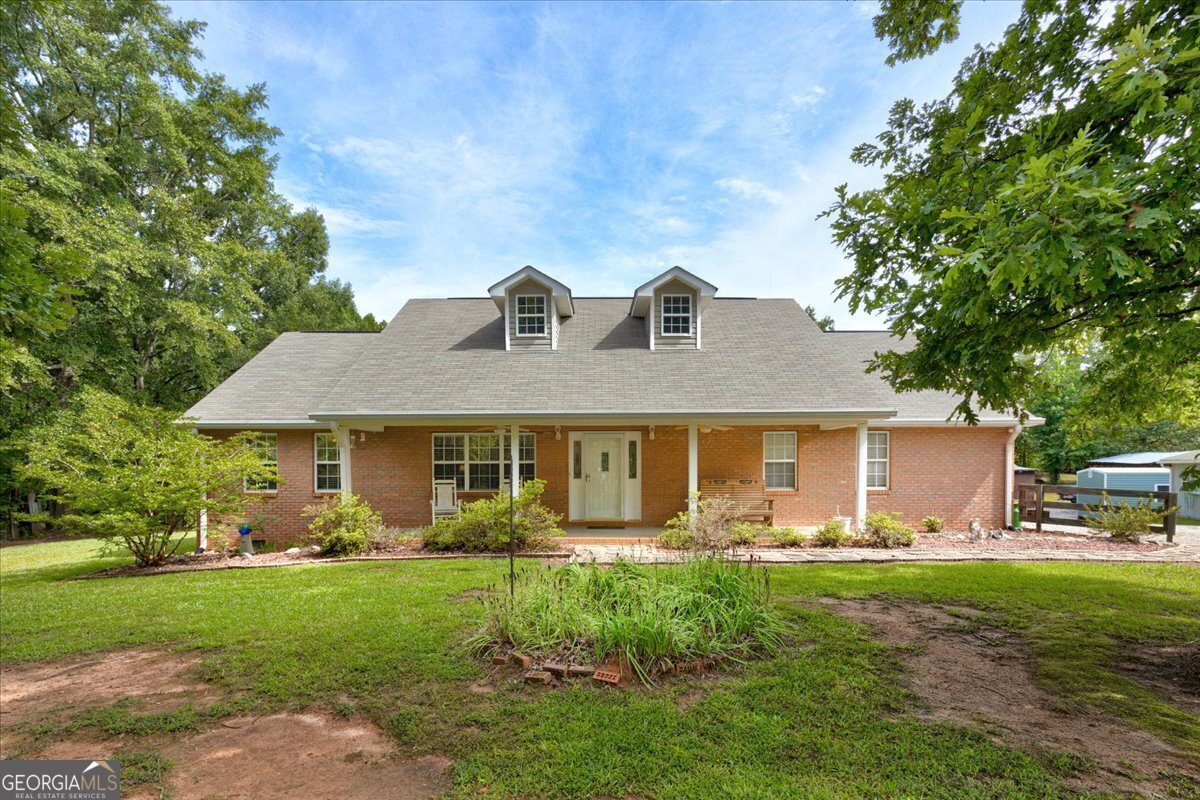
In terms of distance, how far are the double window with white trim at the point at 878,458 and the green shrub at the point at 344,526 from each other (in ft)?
39.6

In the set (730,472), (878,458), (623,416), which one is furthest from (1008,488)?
(623,416)

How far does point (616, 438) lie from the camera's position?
12555 millimetres

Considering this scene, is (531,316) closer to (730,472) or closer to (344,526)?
(730,472)

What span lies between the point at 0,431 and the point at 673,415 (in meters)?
21.7

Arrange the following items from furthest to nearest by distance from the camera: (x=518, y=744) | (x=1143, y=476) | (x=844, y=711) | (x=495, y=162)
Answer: (x=1143, y=476)
(x=495, y=162)
(x=844, y=711)
(x=518, y=744)

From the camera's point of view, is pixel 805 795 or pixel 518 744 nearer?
pixel 805 795

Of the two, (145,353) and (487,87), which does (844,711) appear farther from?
(145,353)

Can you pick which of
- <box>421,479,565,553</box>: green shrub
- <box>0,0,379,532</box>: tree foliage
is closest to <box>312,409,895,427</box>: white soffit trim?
<box>421,479,565,553</box>: green shrub

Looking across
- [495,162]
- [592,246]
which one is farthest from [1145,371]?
[592,246]

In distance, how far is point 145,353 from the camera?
737 inches

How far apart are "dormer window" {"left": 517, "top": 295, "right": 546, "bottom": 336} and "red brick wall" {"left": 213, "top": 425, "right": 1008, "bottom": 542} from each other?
287cm

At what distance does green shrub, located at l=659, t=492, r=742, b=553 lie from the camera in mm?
9656

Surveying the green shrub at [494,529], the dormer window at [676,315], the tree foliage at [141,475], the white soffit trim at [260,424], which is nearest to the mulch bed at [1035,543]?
the dormer window at [676,315]

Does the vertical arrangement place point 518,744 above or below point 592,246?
below
